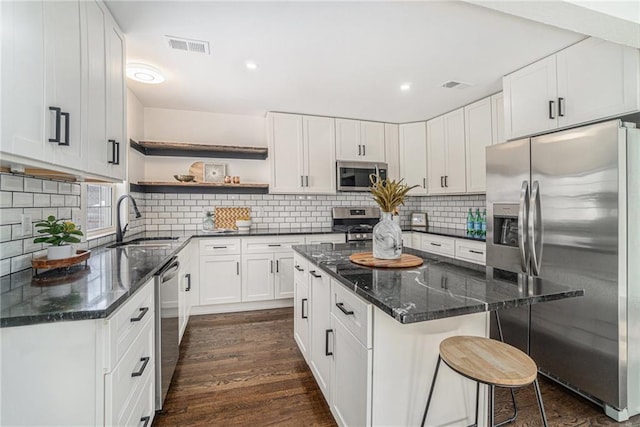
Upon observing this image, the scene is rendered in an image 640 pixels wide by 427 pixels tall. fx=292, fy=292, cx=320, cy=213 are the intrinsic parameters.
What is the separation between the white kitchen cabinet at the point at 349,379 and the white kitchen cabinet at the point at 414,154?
9.87 feet

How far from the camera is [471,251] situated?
306cm

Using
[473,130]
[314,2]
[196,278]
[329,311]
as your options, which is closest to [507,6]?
[314,2]

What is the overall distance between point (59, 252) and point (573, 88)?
3.42 m

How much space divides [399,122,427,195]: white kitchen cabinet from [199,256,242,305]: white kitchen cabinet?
2602mm

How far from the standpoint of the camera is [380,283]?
A: 131 cm

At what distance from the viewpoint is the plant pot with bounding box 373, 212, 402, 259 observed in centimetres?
171

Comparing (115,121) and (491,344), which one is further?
(115,121)

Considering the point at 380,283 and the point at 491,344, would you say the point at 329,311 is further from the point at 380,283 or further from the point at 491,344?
the point at 491,344

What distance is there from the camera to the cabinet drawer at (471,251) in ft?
9.59

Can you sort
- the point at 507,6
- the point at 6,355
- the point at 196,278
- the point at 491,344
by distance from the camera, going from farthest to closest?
the point at 196,278, the point at 507,6, the point at 491,344, the point at 6,355

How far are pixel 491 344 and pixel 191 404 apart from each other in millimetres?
1781

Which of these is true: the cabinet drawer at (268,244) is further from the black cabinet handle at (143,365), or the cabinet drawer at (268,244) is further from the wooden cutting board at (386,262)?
the black cabinet handle at (143,365)

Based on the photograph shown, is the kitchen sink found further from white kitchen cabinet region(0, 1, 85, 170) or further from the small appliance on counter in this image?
the small appliance on counter

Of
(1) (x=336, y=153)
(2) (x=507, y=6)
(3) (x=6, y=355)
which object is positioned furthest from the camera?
(1) (x=336, y=153)
